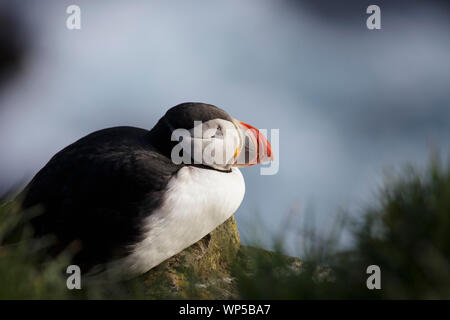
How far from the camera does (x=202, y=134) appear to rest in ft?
8.64

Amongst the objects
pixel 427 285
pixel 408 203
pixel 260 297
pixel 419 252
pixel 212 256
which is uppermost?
pixel 408 203

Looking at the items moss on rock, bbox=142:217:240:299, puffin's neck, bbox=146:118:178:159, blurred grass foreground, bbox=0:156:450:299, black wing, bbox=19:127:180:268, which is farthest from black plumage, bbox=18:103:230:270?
moss on rock, bbox=142:217:240:299

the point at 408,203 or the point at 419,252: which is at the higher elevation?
the point at 408,203

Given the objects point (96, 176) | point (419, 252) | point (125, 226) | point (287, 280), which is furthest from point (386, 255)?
point (96, 176)

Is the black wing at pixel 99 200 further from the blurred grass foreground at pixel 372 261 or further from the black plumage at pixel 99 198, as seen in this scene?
the blurred grass foreground at pixel 372 261

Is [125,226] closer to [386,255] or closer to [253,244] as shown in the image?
[253,244]

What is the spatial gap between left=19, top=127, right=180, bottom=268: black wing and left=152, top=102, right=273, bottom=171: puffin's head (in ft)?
0.57

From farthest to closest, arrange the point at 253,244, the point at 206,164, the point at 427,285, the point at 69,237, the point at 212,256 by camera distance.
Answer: the point at 212,256 < the point at 206,164 < the point at 69,237 < the point at 253,244 < the point at 427,285

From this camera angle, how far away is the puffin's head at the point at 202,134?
2.62 metres

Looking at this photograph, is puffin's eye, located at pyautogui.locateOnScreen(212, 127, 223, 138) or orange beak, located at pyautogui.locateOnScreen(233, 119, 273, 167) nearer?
puffin's eye, located at pyautogui.locateOnScreen(212, 127, 223, 138)

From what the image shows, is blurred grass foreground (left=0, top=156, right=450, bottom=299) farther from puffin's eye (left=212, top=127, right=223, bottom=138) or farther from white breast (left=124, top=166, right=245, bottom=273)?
puffin's eye (left=212, top=127, right=223, bottom=138)

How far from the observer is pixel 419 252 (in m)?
1.53

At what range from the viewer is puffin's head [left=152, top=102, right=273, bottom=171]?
2623mm

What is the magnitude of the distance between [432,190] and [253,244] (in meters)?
0.71
